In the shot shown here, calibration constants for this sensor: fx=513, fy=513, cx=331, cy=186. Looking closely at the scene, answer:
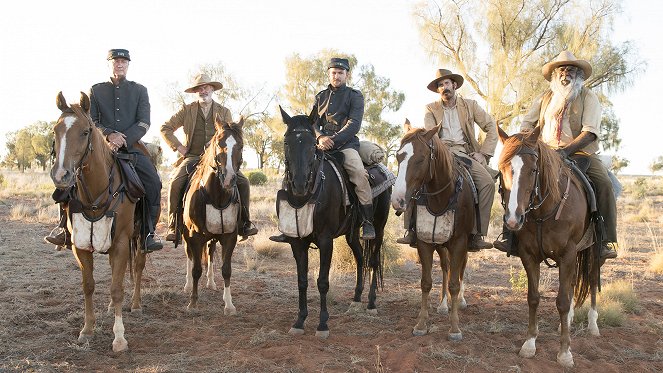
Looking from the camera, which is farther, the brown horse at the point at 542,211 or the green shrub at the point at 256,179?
the green shrub at the point at 256,179

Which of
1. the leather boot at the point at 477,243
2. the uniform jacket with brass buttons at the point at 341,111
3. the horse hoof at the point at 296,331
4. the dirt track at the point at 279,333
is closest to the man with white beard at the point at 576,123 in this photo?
the leather boot at the point at 477,243

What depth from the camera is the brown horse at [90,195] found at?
4926mm

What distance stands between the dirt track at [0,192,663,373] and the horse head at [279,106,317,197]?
1799mm

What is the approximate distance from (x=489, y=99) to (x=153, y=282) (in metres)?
17.5

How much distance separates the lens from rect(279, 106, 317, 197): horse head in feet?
18.8

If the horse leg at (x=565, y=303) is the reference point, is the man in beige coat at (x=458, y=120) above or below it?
above

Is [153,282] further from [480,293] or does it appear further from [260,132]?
[260,132]

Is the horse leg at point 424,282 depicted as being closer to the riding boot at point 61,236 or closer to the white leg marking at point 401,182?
the white leg marking at point 401,182

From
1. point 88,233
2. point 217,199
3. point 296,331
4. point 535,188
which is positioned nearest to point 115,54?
point 217,199

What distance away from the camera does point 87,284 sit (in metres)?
5.75

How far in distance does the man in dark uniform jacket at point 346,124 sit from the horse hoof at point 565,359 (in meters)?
2.69

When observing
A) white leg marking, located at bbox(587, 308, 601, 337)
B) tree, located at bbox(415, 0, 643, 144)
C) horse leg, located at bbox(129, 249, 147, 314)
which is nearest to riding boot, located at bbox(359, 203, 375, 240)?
white leg marking, located at bbox(587, 308, 601, 337)

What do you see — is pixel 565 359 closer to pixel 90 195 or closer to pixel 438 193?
pixel 438 193

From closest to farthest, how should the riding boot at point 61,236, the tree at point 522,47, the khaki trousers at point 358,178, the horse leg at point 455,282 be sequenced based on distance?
the riding boot at point 61,236
the horse leg at point 455,282
the khaki trousers at point 358,178
the tree at point 522,47
